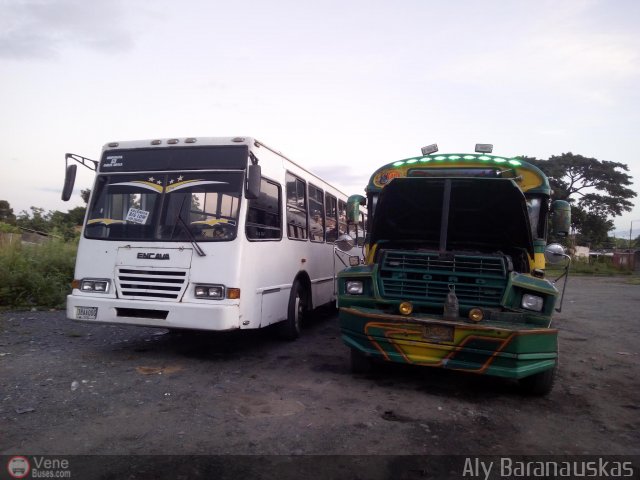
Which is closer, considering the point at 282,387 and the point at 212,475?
the point at 212,475

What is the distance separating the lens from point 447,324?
16.3 feet

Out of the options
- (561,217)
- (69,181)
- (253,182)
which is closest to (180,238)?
(253,182)

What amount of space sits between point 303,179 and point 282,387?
14.6 ft

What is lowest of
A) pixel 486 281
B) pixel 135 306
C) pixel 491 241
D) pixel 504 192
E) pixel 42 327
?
pixel 42 327

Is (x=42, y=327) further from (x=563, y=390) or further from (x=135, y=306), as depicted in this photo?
(x=563, y=390)

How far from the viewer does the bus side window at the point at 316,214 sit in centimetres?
934

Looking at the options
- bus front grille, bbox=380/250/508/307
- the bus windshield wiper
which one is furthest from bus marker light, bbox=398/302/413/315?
the bus windshield wiper

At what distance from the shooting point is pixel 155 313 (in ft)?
20.4

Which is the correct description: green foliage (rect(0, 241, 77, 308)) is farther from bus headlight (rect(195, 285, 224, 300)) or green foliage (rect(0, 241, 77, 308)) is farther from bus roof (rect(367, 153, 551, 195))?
bus roof (rect(367, 153, 551, 195))

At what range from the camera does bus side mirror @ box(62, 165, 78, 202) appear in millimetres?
6816

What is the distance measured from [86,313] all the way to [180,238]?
154 centimetres

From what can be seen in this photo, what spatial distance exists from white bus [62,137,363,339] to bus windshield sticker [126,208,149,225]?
15 mm

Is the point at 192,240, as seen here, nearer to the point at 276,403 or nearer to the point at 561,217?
the point at 276,403

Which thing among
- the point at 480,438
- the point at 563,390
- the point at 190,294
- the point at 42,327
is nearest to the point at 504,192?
the point at 563,390
